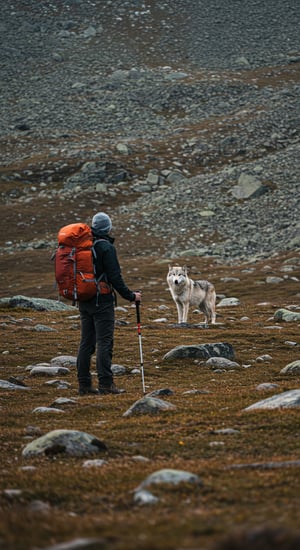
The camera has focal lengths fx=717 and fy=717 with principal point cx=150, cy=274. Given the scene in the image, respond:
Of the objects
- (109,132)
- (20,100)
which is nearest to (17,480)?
(109,132)

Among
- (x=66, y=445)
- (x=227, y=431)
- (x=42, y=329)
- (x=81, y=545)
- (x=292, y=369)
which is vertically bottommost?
(x=42, y=329)

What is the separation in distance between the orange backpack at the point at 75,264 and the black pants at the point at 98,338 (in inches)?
20.3

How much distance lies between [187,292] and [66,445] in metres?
20.3

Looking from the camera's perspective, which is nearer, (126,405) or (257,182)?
(126,405)

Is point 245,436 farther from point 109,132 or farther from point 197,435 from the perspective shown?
point 109,132

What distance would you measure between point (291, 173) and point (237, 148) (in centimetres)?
2093

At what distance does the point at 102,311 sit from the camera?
1595 cm

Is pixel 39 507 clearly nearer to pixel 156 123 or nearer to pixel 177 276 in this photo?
pixel 177 276

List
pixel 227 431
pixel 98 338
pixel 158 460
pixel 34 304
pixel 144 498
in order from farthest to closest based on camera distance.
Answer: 1. pixel 34 304
2. pixel 98 338
3. pixel 227 431
4. pixel 158 460
5. pixel 144 498

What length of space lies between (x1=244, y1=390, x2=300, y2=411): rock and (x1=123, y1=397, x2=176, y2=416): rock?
1.59m

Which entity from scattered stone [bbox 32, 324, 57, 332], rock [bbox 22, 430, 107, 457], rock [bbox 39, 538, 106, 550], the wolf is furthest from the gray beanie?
scattered stone [bbox 32, 324, 57, 332]

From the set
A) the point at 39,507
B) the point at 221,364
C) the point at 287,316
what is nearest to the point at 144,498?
the point at 39,507

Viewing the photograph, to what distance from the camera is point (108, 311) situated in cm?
1602

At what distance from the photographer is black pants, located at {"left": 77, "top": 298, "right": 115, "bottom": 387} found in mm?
15977
